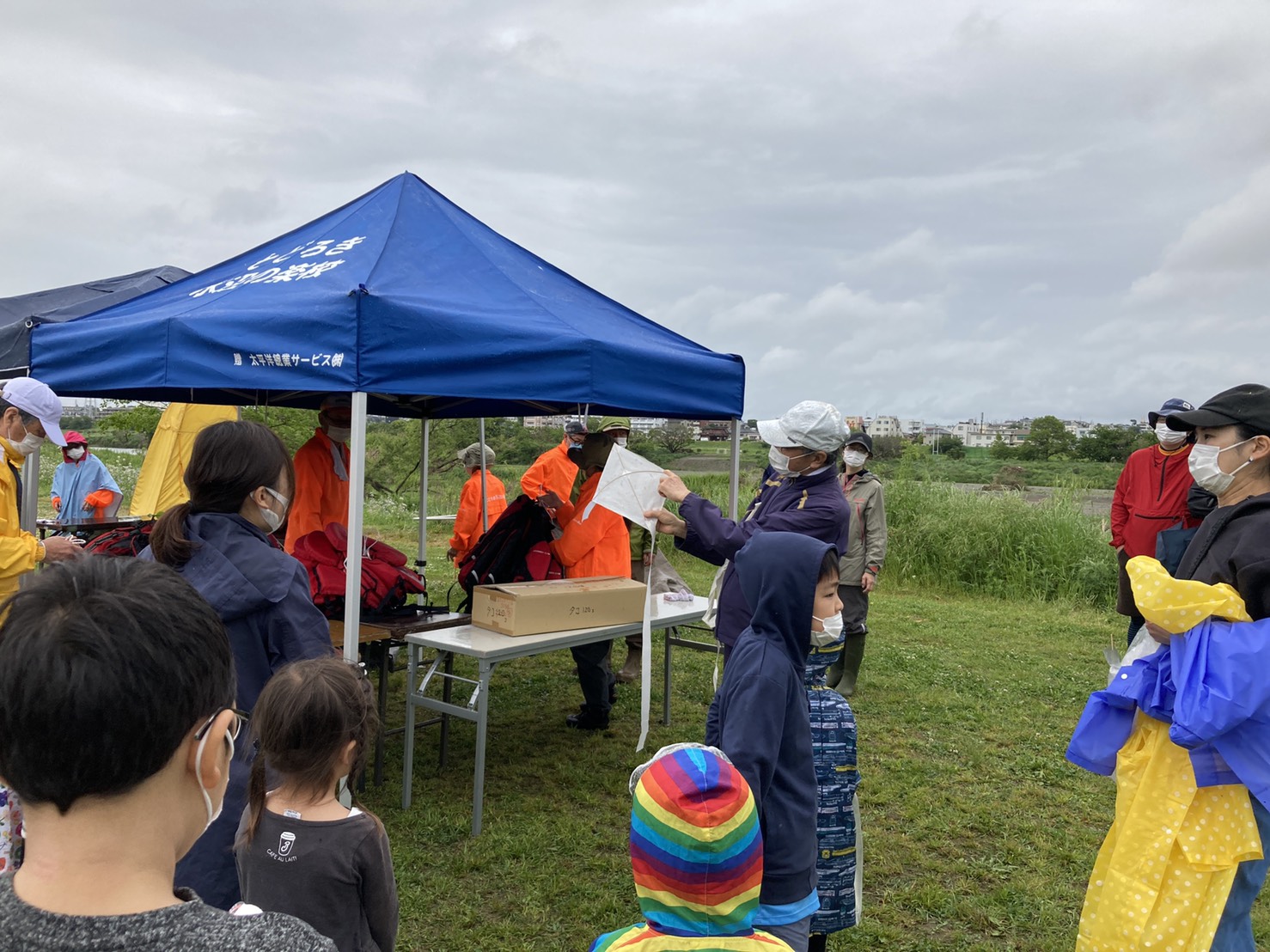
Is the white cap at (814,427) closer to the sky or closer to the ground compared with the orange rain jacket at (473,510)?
closer to the sky

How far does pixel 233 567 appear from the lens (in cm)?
224

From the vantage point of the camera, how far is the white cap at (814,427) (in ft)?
12.3

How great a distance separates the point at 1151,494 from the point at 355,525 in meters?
5.08

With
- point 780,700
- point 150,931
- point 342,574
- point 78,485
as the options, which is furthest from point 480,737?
point 78,485

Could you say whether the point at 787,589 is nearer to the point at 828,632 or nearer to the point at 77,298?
the point at 828,632

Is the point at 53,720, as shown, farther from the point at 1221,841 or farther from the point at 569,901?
the point at 569,901

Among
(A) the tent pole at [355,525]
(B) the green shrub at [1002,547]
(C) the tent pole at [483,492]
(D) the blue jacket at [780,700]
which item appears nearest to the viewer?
(D) the blue jacket at [780,700]

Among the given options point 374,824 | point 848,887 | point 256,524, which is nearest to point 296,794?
point 374,824

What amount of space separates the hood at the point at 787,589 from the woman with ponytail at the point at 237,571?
113cm

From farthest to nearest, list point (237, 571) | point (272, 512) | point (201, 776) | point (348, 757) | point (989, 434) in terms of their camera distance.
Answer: point (989, 434) → point (272, 512) → point (237, 571) → point (348, 757) → point (201, 776)

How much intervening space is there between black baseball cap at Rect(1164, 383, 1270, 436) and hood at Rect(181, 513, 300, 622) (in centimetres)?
246

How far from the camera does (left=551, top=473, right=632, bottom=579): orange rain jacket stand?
5629 mm

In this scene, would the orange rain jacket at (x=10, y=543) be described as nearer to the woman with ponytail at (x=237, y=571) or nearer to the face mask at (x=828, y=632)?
the woman with ponytail at (x=237, y=571)

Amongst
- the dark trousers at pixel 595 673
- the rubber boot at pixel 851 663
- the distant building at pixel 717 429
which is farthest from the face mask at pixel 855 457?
the dark trousers at pixel 595 673
